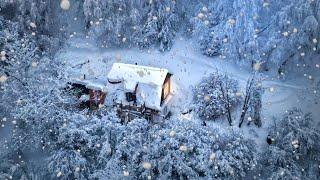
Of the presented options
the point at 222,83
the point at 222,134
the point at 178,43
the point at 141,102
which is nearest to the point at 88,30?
the point at 178,43

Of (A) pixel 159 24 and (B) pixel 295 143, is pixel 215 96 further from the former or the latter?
(A) pixel 159 24

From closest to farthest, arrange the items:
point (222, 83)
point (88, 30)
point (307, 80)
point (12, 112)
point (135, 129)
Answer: point (135, 129)
point (12, 112)
point (222, 83)
point (307, 80)
point (88, 30)

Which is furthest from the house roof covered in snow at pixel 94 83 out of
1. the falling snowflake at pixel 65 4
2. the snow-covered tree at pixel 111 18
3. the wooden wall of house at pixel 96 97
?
the falling snowflake at pixel 65 4

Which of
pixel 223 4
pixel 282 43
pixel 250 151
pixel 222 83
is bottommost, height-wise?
pixel 250 151

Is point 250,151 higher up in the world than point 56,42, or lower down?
lower down

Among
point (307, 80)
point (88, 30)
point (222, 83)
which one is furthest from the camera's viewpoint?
point (88, 30)

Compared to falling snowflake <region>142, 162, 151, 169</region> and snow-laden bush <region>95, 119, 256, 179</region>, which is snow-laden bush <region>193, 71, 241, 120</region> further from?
falling snowflake <region>142, 162, 151, 169</region>

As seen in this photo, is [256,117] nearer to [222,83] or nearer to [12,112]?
[222,83]

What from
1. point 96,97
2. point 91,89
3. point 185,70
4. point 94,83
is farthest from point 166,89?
point 91,89
